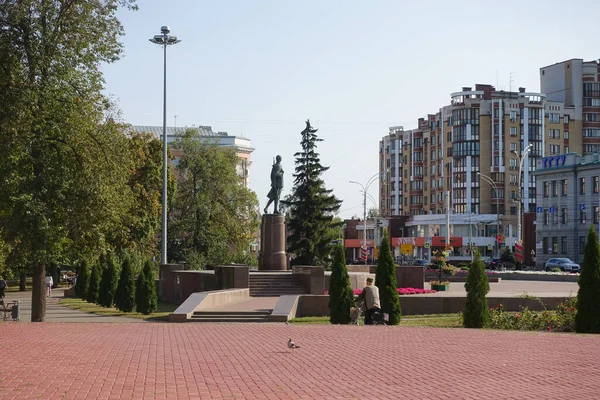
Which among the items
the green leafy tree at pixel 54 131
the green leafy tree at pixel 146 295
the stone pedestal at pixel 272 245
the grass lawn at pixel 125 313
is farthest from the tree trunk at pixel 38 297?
the stone pedestal at pixel 272 245

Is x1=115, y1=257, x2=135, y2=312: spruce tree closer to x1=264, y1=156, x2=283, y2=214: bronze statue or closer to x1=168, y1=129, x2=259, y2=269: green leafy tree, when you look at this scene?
x1=264, y1=156, x2=283, y2=214: bronze statue

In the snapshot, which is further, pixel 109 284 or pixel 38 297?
pixel 109 284

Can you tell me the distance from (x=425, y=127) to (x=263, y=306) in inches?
4092

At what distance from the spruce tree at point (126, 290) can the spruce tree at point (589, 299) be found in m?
21.6

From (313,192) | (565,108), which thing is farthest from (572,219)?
(565,108)

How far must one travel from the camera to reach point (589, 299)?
64.6ft

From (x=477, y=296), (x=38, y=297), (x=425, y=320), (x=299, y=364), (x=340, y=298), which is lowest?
(x=425, y=320)

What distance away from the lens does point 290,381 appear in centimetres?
1206

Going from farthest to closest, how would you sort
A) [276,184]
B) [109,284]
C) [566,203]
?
[566,203] → [109,284] → [276,184]

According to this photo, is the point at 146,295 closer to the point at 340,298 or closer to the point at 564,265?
the point at 340,298

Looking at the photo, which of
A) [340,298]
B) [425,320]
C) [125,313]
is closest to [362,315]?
[340,298]

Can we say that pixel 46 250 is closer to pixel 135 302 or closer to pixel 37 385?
pixel 135 302

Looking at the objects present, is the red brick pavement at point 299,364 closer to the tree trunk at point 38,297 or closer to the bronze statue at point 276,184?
the tree trunk at point 38,297

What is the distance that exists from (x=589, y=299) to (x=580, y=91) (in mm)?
99105
